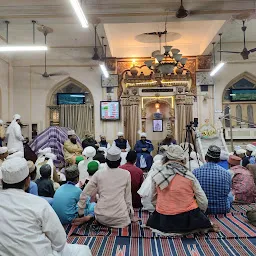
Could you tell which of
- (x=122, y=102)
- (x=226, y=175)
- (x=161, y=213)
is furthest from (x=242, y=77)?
(x=161, y=213)

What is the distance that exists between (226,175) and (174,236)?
107cm

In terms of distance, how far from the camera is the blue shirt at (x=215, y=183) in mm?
3479

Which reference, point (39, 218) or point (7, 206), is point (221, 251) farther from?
point (7, 206)

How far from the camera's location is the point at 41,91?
34.9 feet

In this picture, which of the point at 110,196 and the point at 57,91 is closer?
the point at 110,196

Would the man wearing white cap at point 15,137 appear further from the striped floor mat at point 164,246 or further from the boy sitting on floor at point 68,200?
the striped floor mat at point 164,246

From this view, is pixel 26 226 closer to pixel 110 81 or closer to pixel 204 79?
pixel 110 81

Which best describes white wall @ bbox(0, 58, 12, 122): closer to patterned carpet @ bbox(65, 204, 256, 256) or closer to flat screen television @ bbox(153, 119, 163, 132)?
flat screen television @ bbox(153, 119, 163, 132)

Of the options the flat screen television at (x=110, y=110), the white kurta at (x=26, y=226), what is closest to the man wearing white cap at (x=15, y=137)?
the flat screen television at (x=110, y=110)

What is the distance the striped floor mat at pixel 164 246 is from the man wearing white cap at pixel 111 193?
22cm

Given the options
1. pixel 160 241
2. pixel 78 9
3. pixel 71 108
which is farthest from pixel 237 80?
pixel 160 241

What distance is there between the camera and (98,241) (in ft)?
9.29

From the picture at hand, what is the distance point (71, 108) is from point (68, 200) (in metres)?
7.64

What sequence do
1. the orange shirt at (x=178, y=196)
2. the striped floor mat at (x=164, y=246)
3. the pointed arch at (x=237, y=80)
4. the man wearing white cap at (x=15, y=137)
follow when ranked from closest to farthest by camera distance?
1. the striped floor mat at (x=164, y=246)
2. the orange shirt at (x=178, y=196)
3. the man wearing white cap at (x=15, y=137)
4. the pointed arch at (x=237, y=80)
